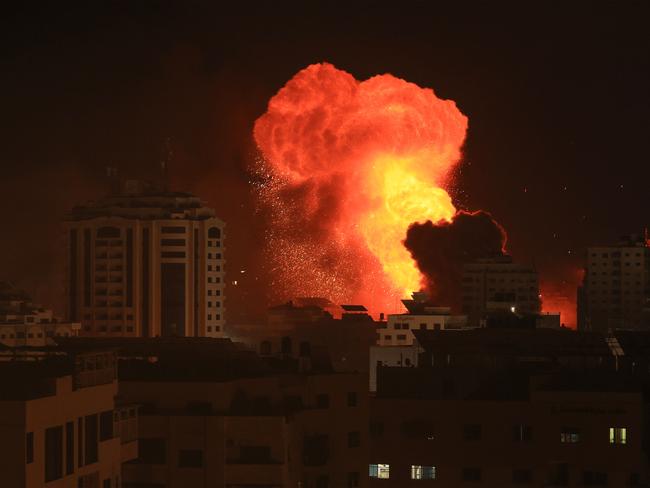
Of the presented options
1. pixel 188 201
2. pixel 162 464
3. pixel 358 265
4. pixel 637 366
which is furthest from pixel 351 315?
pixel 162 464

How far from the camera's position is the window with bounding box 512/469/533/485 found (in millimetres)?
44275

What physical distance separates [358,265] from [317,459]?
66151 mm

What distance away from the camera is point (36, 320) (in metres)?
101

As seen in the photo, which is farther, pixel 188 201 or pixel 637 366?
pixel 188 201

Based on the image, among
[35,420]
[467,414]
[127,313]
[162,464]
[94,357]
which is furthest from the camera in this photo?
[127,313]

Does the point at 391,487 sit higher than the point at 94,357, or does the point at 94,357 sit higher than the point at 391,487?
the point at 94,357

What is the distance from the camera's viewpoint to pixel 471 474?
44.6m

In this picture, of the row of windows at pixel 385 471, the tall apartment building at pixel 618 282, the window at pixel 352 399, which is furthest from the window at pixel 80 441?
the tall apartment building at pixel 618 282

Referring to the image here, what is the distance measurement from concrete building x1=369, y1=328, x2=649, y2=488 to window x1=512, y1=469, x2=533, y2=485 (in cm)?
2

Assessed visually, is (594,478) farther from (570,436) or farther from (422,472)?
(422,472)

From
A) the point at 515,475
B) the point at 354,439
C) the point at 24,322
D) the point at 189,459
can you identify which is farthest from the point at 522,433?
the point at 24,322

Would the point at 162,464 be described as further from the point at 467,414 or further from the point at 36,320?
the point at 36,320

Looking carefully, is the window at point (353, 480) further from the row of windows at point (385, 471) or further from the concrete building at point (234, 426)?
the row of windows at point (385, 471)

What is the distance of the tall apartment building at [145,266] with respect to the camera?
9938 centimetres
